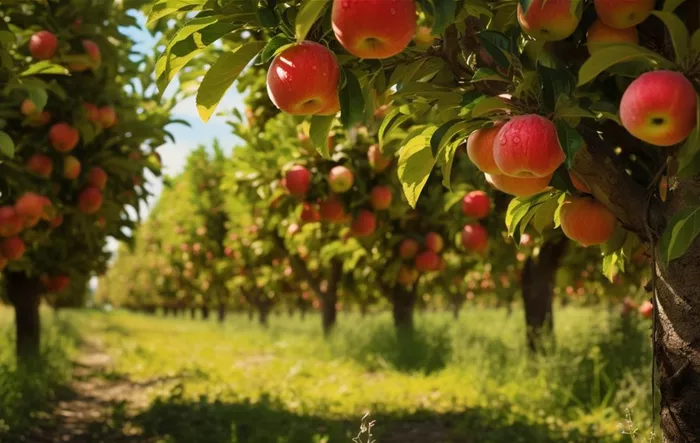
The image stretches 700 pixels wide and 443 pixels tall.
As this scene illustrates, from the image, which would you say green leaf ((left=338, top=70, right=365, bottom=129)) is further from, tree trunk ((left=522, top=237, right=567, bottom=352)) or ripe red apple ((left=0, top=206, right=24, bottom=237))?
tree trunk ((left=522, top=237, right=567, bottom=352))

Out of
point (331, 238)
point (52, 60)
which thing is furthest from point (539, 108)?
point (331, 238)

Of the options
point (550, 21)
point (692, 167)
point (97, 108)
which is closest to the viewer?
point (692, 167)

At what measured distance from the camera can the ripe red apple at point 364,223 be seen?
16.5ft

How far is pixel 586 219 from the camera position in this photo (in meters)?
2.48

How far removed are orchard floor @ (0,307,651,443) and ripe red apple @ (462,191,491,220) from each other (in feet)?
5.65

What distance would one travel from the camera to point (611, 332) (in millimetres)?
7121

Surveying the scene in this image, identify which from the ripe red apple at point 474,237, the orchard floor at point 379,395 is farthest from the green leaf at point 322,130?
the ripe red apple at point 474,237

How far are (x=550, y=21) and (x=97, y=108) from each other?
387 cm

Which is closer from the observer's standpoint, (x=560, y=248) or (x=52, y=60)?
(x=52, y=60)

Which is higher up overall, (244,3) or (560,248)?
(244,3)

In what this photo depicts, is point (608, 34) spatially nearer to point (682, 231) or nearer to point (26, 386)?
point (682, 231)

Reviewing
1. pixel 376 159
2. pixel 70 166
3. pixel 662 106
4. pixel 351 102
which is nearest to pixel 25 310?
pixel 70 166

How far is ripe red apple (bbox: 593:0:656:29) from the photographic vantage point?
189 centimetres

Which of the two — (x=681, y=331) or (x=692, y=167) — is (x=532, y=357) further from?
(x=692, y=167)
